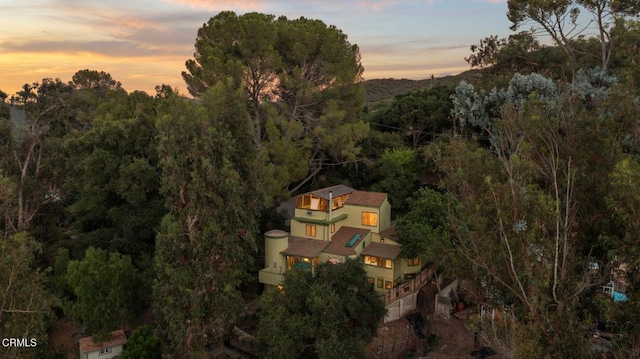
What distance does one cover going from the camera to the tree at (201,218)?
60.4 ft

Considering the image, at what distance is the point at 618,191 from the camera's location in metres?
10.3

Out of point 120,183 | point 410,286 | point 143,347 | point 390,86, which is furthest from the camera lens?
point 390,86

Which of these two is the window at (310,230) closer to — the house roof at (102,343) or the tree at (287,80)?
the tree at (287,80)

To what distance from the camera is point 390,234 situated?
27.1 m

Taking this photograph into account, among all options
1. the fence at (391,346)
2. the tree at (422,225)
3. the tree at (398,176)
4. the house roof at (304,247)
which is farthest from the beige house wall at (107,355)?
the tree at (398,176)

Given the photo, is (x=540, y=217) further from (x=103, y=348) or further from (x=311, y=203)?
(x=103, y=348)

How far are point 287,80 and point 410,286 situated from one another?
15.8m

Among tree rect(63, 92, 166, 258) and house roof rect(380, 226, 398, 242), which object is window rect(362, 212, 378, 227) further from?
tree rect(63, 92, 166, 258)

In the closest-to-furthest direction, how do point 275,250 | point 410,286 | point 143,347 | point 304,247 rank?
1. point 143,347
2. point 410,286
3. point 275,250
4. point 304,247

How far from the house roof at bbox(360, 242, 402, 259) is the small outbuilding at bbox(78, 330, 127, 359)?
13578 mm

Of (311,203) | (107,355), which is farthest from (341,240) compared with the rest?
(107,355)

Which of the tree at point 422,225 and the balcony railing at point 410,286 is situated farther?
the balcony railing at point 410,286

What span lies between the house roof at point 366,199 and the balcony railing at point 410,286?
4861 mm

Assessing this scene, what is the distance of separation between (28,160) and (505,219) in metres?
27.5
